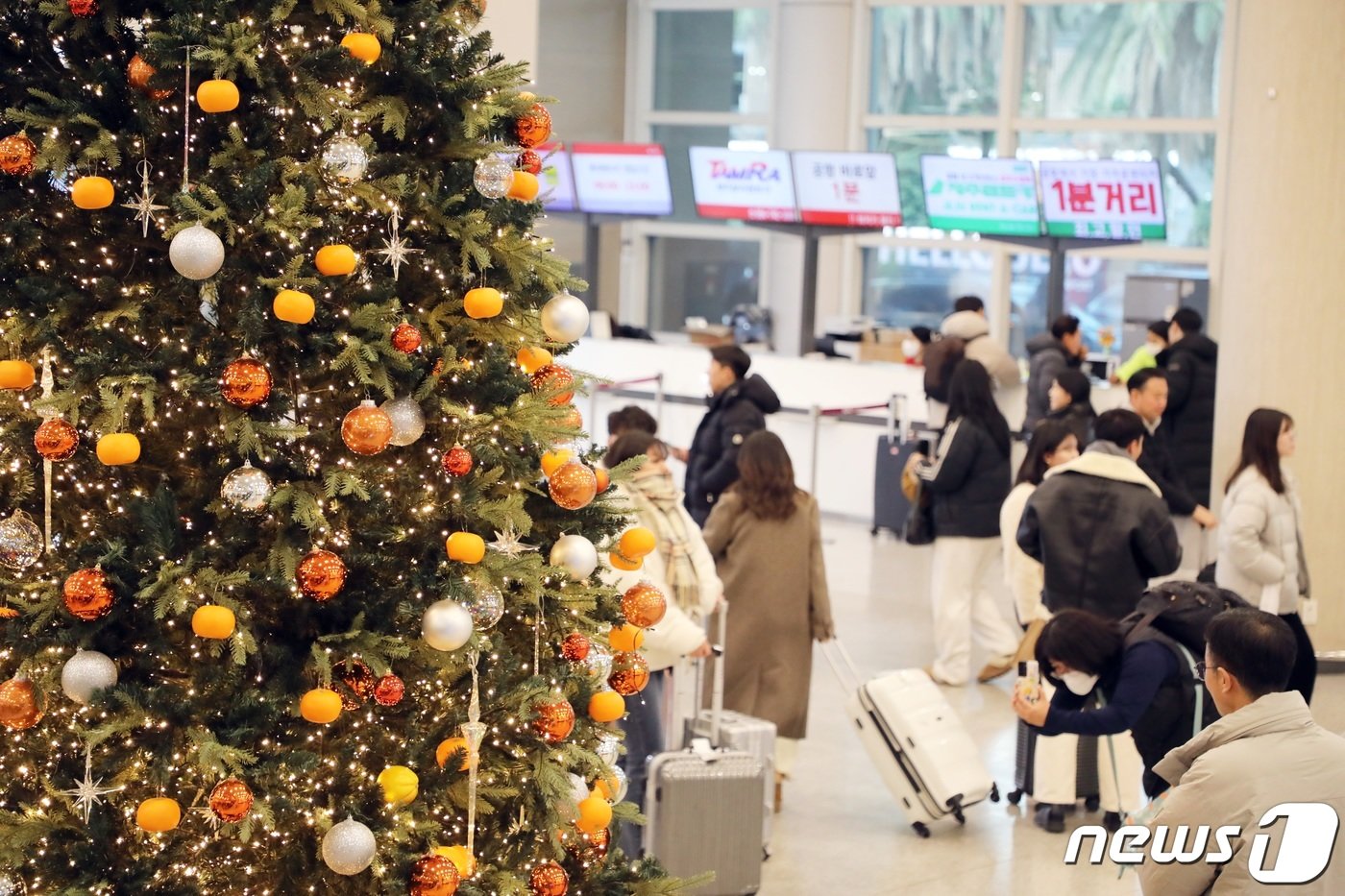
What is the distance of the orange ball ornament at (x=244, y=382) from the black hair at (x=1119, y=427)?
449 cm

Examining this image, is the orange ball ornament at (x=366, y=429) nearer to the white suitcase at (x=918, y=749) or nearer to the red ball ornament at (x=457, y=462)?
the red ball ornament at (x=457, y=462)

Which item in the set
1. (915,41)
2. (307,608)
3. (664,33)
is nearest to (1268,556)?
(307,608)

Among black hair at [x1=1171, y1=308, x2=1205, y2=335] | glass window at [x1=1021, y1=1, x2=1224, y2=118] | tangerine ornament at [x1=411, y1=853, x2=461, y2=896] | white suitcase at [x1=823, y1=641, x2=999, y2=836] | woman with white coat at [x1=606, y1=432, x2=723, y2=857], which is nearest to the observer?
tangerine ornament at [x1=411, y1=853, x2=461, y2=896]

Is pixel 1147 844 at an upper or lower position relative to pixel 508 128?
lower

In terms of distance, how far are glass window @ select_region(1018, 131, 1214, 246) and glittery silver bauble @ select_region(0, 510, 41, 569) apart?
13.8 metres

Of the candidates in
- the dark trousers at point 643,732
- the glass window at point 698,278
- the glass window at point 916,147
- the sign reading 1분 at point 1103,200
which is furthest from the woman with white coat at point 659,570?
the glass window at point 698,278

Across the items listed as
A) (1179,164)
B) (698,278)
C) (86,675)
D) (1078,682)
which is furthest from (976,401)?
(698,278)

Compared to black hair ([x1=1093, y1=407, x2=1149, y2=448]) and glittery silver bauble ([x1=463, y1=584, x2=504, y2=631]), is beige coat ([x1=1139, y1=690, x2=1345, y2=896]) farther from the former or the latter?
black hair ([x1=1093, y1=407, x2=1149, y2=448])

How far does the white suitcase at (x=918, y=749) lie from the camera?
232 inches

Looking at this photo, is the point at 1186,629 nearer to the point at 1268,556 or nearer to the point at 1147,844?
the point at 1147,844

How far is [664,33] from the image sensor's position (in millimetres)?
19516

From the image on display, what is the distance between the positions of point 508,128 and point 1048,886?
3.42 m

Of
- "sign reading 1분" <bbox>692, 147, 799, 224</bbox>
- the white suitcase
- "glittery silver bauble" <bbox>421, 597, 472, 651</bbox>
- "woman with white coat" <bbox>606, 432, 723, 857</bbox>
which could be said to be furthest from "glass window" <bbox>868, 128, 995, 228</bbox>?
"glittery silver bauble" <bbox>421, 597, 472, 651</bbox>

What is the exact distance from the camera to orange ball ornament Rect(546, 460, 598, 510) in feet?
10.1
